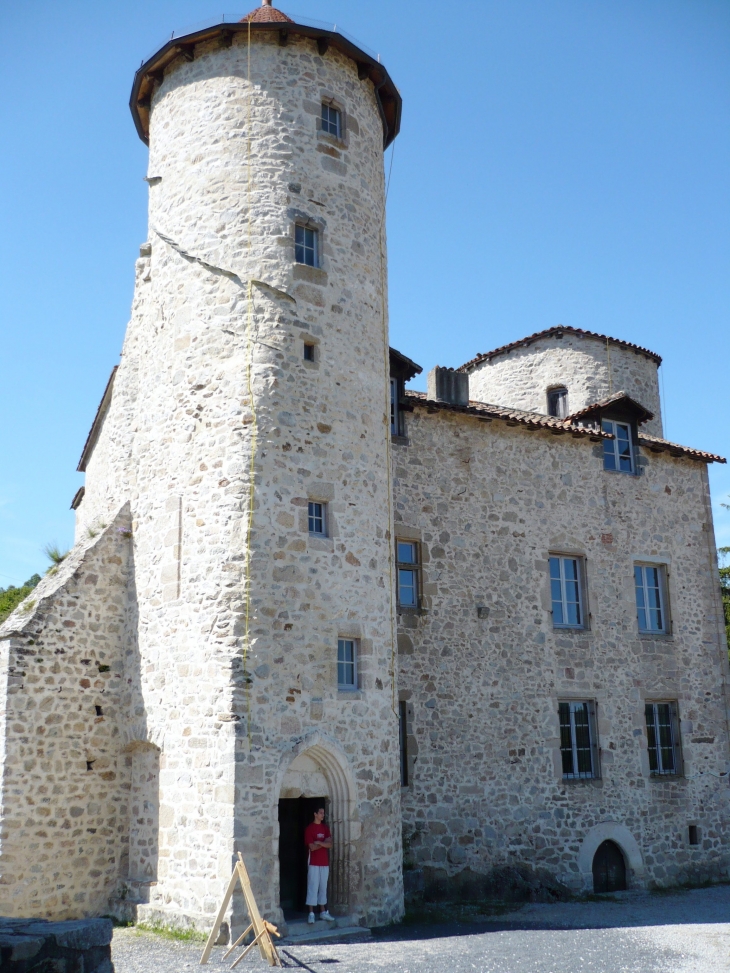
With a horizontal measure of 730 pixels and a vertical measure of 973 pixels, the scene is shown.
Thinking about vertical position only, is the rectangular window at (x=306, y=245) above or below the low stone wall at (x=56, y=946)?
above

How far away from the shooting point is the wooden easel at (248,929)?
10422mm

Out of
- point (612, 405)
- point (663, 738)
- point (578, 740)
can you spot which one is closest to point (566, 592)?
point (578, 740)

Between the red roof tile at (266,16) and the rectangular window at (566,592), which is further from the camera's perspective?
the rectangular window at (566,592)

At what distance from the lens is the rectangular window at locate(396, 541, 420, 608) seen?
53.5 feet

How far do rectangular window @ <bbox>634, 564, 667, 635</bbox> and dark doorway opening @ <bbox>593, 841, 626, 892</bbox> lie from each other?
13.9 feet

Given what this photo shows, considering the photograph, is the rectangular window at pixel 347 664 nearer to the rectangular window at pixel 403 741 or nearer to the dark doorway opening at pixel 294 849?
the dark doorway opening at pixel 294 849

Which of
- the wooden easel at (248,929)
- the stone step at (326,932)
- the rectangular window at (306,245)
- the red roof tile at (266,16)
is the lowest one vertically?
the stone step at (326,932)

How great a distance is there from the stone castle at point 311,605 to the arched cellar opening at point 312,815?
0.13 ft

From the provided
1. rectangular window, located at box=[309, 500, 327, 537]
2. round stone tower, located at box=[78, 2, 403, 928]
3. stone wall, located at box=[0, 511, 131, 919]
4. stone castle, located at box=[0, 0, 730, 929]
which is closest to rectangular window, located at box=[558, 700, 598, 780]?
Answer: stone castle, located at box=[0, 0, 730, 929]

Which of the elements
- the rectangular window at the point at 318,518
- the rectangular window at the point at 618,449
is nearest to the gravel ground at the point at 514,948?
the rectangular window at the point at 318,518

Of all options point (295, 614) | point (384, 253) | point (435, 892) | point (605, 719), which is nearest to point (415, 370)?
point (384, 253)

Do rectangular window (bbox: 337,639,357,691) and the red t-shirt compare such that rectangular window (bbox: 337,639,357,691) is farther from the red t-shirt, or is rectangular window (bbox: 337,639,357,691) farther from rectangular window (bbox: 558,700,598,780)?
rectangular window (bbox: 558,700,598,780)

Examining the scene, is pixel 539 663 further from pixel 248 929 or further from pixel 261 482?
pixel 248 929

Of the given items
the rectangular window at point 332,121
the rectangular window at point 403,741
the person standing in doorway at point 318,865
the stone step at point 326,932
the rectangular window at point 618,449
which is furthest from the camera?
the rectangular window at point 618,449
